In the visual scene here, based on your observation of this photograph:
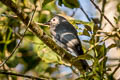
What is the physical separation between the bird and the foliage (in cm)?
9

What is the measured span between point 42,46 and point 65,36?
547mm

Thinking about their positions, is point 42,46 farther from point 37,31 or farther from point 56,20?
point 56,20

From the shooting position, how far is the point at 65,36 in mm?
2930

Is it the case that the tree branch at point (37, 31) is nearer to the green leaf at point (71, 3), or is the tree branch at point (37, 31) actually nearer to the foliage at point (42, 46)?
the foliage at point (42, 46)

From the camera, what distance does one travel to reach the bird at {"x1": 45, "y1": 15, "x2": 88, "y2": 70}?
2.69 m

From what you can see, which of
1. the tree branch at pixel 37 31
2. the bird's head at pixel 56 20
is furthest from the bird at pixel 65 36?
the tree branch at pixel 37 31

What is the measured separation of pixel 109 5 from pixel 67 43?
108cm

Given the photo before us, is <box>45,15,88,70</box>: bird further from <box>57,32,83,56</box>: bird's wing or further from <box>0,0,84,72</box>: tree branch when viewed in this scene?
<box>0,0,84,72</box>: tree branch

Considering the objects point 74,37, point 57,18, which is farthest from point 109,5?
point 74,37

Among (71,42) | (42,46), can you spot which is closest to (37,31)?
(42,46)

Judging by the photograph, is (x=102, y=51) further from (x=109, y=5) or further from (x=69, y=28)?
(x=109, y=5)

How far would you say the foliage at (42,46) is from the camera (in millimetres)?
2025

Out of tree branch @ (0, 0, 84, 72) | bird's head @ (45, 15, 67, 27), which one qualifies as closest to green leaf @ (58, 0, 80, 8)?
tree branch @ (0, 0, 84, 72)

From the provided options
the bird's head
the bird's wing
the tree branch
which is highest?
the tree branch
